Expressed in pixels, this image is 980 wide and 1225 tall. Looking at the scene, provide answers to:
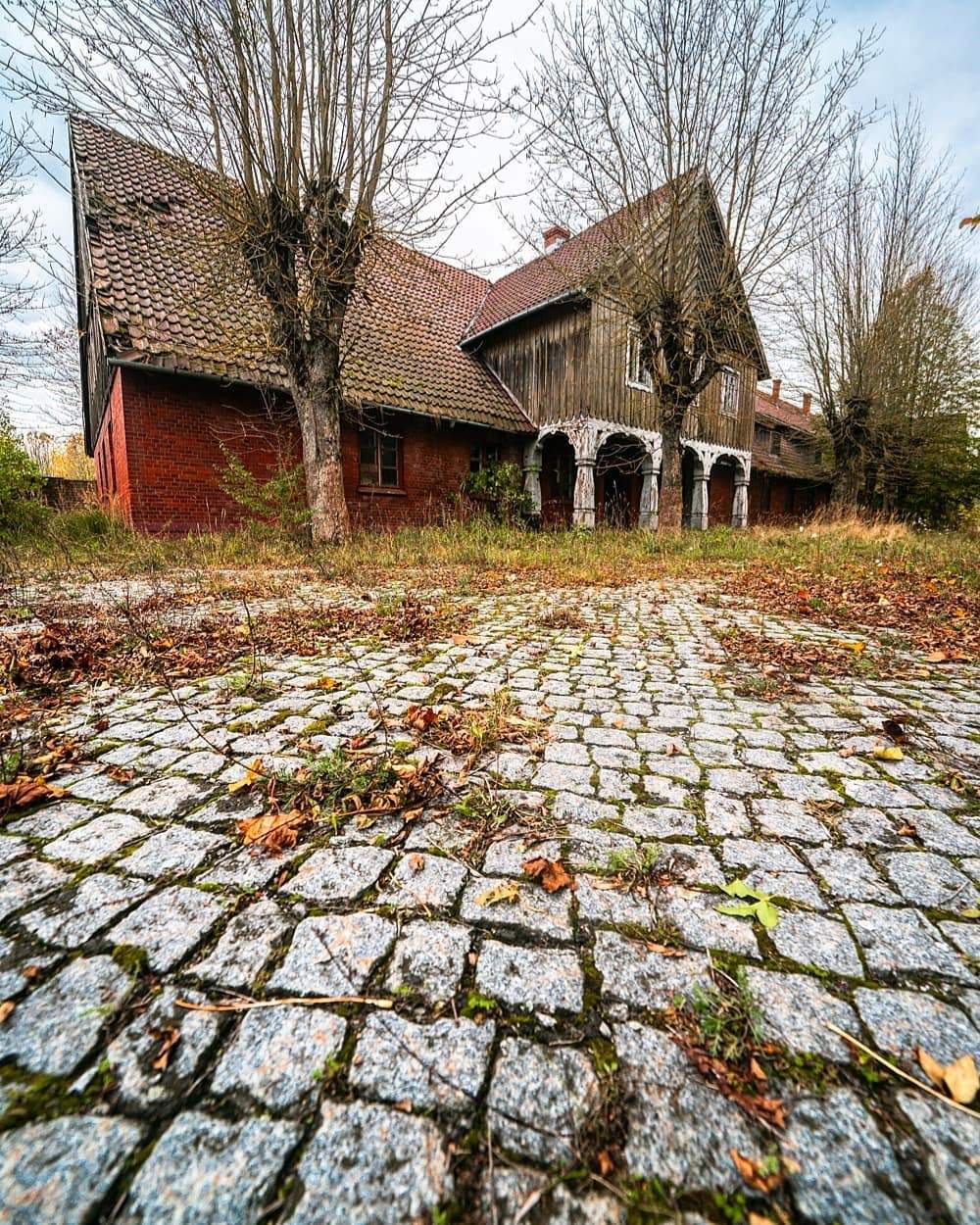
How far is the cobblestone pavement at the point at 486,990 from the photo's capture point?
0.76 meters

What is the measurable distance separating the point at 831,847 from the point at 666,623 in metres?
3.05

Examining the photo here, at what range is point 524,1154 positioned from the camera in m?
0.78

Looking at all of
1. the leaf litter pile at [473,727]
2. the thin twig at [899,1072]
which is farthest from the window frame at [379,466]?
the thin twig at [899,1072]

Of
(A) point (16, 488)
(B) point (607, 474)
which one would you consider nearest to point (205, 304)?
(A) point (16, 488)

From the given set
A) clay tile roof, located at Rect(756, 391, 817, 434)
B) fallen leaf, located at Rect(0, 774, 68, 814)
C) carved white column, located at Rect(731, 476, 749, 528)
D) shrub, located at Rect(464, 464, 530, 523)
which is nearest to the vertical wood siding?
shrub, located at Rect(464, 464, 530, 523)

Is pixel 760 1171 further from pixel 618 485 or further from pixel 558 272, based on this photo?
pixel 618 485

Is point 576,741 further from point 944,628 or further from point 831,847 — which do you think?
point 944,628

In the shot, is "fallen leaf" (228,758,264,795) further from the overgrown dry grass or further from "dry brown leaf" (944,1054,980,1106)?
the overgrown dry grass

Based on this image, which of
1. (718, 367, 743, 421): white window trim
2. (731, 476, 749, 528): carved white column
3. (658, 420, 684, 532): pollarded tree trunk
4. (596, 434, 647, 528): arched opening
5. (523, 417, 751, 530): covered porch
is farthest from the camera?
(731, 476, 749, 528): carved white column

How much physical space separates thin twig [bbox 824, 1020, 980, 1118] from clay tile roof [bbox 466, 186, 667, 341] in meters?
11.4

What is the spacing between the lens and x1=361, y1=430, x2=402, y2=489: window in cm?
1190

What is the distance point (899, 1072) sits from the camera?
0.91 meters

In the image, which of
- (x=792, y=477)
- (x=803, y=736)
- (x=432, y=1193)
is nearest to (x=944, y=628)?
(x=803, y=736)

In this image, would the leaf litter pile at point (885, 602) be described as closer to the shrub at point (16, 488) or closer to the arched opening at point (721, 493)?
the shrub at point (16, 488)
